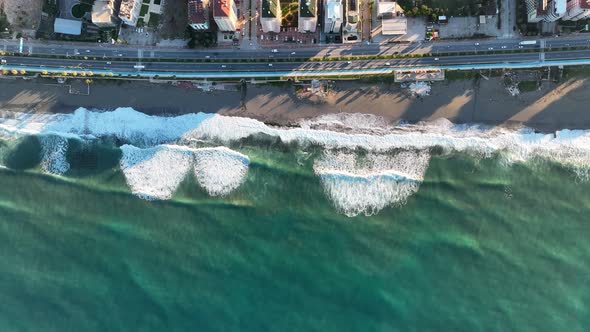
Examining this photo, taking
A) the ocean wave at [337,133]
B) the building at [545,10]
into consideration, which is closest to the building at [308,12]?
the ocean wave at [337,133]

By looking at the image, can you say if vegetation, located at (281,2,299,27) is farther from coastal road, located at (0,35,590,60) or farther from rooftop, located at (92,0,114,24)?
rooftop, located at (92,0,114,24)

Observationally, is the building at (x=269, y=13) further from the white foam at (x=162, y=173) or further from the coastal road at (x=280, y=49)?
the white foam at (x=162, y=173)

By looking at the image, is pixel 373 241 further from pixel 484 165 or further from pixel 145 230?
pixel 145 230

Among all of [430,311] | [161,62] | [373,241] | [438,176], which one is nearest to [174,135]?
[161,62]

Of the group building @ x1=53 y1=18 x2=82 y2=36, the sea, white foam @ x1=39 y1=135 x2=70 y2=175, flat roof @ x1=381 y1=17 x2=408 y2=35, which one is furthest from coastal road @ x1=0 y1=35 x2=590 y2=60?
white foam @ x1=39 y1=135 x2=70 y2=175

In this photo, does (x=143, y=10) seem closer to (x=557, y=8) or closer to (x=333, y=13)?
(x=333, y=13)

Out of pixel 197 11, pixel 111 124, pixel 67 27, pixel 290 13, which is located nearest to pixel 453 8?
pixel 290 13

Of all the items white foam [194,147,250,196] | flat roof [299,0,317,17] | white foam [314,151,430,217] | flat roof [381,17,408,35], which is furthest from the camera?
white foam [194,147,250,196]

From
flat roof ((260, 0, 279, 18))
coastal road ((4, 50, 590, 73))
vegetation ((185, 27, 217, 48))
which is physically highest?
flat roof ((260, 0, 279, 18))
